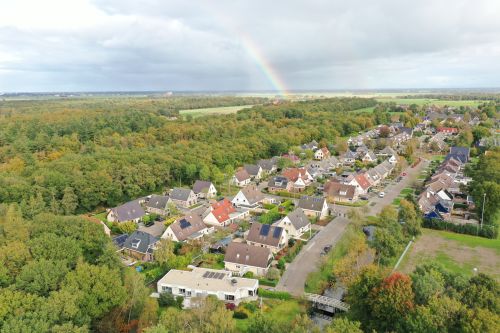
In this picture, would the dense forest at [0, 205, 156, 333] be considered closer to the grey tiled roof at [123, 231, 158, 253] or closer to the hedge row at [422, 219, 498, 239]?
the grey tiled roof at [123, 231, 158, 253]

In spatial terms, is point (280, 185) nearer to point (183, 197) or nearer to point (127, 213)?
point (183, 197)

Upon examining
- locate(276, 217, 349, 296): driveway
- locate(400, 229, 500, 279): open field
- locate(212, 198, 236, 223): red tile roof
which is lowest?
locate(400, 229, 500, 279): open field

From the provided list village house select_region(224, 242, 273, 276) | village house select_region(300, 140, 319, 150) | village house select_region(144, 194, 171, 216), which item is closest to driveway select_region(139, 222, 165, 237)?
village house select_region(144, 194, 171, 216)

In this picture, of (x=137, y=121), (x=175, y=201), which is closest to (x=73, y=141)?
(x=137, y=121)

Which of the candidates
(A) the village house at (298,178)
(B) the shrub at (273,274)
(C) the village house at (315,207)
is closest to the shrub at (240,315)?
(B) the shrub at (273,274)

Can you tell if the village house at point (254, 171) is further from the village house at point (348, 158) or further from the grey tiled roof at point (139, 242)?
the grey tiled roof at point (139, 242)
